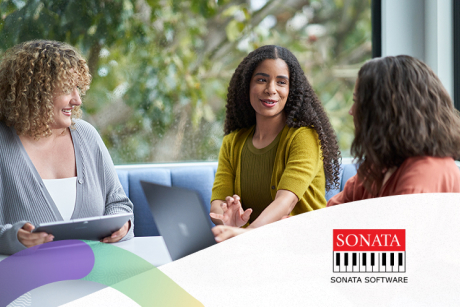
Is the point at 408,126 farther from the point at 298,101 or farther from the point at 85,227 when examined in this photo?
the point at 85,227

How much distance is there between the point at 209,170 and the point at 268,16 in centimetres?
104

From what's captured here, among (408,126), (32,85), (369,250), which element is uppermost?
(32,85)

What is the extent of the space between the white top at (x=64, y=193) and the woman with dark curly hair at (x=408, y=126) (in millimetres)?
990

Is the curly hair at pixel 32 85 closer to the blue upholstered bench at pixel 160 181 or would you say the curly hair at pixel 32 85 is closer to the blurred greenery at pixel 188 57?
the blue upholstered bench at pixel 160 181

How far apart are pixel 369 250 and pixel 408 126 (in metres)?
0.28

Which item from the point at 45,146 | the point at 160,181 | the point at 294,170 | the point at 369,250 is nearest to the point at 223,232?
the point at 369,250

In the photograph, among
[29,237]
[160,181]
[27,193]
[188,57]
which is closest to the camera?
[29,237]

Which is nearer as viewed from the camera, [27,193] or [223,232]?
[223,232]

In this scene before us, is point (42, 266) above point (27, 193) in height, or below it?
below

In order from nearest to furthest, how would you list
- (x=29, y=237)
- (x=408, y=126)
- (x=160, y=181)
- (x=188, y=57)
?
(x=408, y=126) → (x=29, y=237) → (x=160, y=181) → (x=188, y=57)

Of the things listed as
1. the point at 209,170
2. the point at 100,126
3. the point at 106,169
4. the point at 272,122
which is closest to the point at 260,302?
the point at 272,122

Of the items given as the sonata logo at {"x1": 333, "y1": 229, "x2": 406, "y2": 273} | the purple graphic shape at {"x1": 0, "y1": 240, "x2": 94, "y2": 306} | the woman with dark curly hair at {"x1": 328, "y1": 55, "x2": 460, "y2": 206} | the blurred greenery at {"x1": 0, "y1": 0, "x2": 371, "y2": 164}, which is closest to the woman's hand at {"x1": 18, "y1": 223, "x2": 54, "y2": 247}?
the purple graphic shape at {"x1": 0, "y1": 240, "x2": 94, "y2": 306}

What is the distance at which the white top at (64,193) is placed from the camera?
1.35m

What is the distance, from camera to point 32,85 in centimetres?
138
